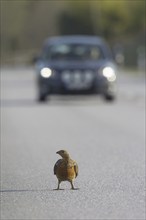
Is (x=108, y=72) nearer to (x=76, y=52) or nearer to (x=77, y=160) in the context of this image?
(x=76, y=52)

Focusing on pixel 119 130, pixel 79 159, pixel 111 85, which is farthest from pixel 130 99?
pixel 79 159

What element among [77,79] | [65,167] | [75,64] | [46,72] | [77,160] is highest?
[75,64]

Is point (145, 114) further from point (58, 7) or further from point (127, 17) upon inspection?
point (58, 7)

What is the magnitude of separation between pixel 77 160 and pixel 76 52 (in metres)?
13.0

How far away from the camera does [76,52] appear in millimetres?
23750

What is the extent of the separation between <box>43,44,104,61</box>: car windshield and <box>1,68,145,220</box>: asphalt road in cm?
234

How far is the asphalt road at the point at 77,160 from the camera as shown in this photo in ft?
24.3

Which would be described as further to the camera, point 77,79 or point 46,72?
point 77,79

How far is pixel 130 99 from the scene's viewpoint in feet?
81.3

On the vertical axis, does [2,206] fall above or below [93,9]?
below

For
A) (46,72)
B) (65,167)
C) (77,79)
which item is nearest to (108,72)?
(77,79)

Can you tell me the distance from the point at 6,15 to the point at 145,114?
6155cm

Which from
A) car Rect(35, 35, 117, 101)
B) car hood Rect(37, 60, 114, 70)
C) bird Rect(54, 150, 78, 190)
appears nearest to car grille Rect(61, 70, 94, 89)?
car Rect(35, 35, 117, 101)

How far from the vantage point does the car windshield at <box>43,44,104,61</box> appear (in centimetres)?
2338
